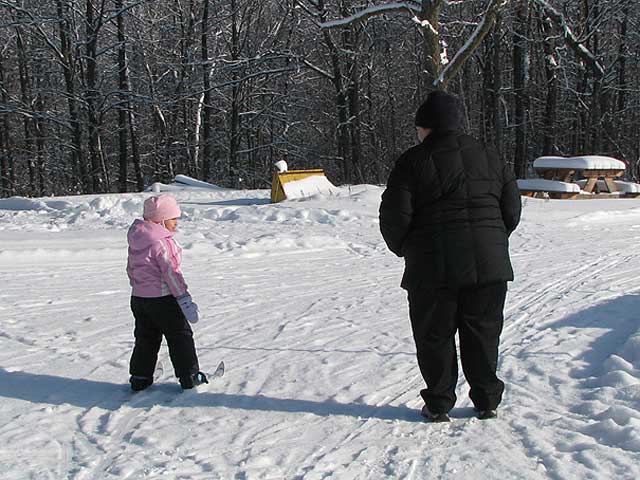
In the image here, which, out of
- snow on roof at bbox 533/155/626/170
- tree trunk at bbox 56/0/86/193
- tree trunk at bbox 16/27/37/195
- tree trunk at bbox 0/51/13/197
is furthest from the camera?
tree trunk at bbox 0/51/13/197

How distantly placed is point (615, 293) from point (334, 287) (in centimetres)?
289

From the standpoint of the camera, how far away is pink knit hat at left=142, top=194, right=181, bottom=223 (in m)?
4.15

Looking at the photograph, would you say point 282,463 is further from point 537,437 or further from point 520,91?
point 520,91

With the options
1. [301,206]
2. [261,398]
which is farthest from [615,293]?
[301,206]

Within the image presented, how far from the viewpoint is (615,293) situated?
6.70 metres

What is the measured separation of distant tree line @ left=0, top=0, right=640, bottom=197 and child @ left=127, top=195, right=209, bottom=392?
16698 mm

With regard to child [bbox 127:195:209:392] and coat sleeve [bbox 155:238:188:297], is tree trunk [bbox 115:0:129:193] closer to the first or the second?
child [bbox 127:195:209:392]

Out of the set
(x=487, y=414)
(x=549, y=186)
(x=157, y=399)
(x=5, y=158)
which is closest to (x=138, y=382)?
(x=157, y=399)

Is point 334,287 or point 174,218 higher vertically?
point 174,218

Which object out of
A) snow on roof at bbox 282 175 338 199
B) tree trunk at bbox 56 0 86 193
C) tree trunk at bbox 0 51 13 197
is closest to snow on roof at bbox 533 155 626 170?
snow on roof at bbox 282 175 338 199

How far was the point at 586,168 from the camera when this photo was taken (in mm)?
16094

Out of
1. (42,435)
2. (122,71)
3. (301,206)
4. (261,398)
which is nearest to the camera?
(42,435)

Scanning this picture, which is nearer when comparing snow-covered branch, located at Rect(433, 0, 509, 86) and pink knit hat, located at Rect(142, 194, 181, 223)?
pink knit hat, located at Rect(142, 194, 181, 223)

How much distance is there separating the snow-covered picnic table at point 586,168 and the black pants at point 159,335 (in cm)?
1409
